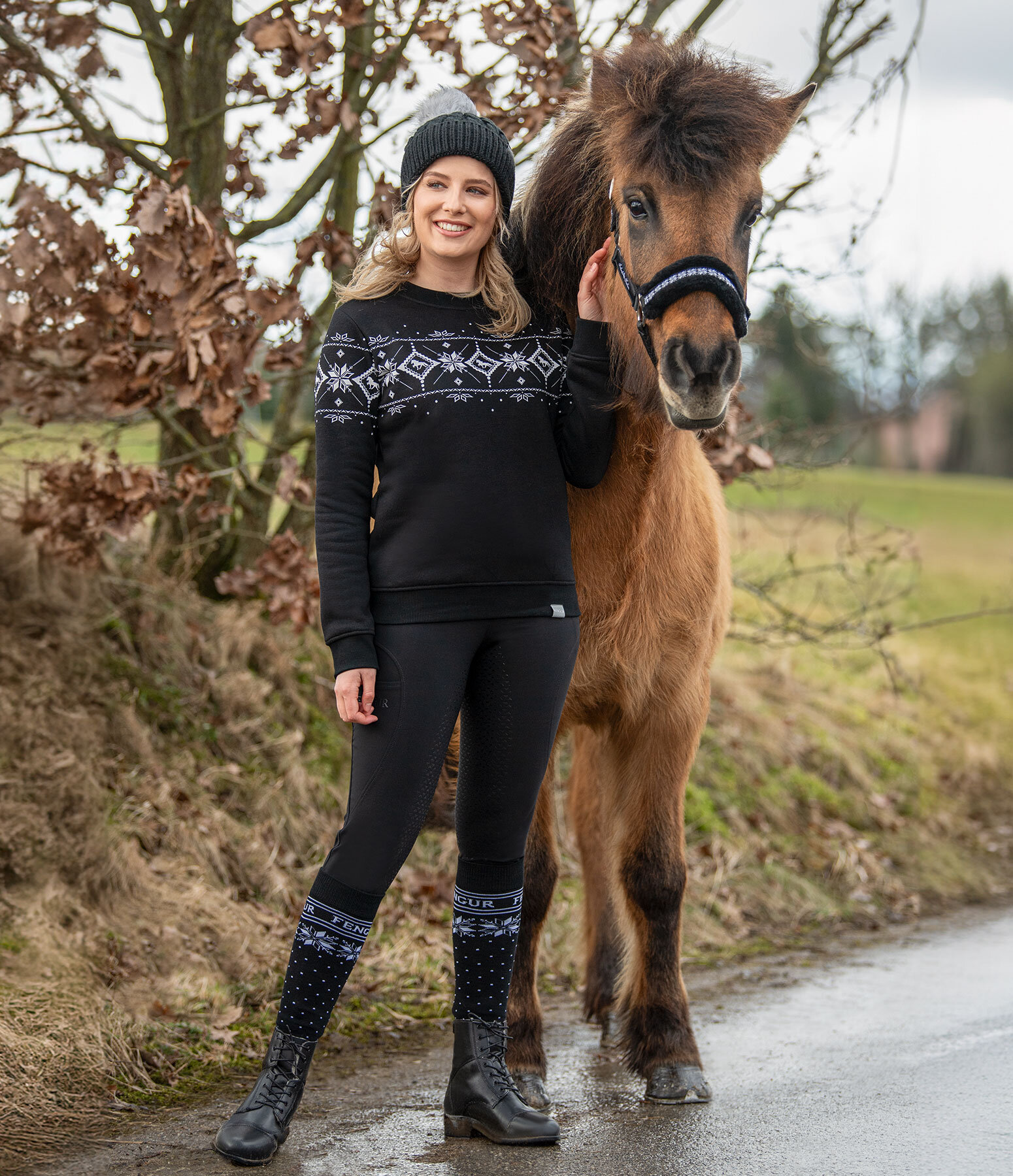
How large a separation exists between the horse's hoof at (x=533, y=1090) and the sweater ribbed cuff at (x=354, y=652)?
3.96 ft

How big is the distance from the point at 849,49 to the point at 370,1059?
4420mm

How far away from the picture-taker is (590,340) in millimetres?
2666

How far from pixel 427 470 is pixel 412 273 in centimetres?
50

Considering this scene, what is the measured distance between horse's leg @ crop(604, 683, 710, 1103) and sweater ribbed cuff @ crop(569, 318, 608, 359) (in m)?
1.01

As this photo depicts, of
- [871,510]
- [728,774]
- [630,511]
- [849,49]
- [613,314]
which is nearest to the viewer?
[613,314]

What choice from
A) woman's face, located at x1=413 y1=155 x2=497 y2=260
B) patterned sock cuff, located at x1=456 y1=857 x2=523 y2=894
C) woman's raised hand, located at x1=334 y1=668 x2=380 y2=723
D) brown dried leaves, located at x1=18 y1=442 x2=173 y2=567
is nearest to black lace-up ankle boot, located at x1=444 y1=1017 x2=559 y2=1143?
patterned sock cuff, located at x1=456 y1=857 x2=523 y2=894

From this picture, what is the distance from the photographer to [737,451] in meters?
4.29

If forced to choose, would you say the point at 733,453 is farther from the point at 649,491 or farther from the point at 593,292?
the point at 593,292

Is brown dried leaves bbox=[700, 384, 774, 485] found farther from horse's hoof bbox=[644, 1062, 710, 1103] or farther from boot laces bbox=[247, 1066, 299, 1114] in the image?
boot laces bbox=[247, 1066, 299, 1114]

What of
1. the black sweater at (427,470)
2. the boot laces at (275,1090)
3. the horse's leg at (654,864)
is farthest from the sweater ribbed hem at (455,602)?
the boot laces at (275,1090)

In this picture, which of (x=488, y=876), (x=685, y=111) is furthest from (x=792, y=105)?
(x=488, y=876)

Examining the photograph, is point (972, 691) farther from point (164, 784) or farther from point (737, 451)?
point (164, 784)

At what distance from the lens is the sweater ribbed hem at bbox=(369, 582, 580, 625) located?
8.35ft

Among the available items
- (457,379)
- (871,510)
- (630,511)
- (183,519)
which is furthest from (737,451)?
(871,510)
